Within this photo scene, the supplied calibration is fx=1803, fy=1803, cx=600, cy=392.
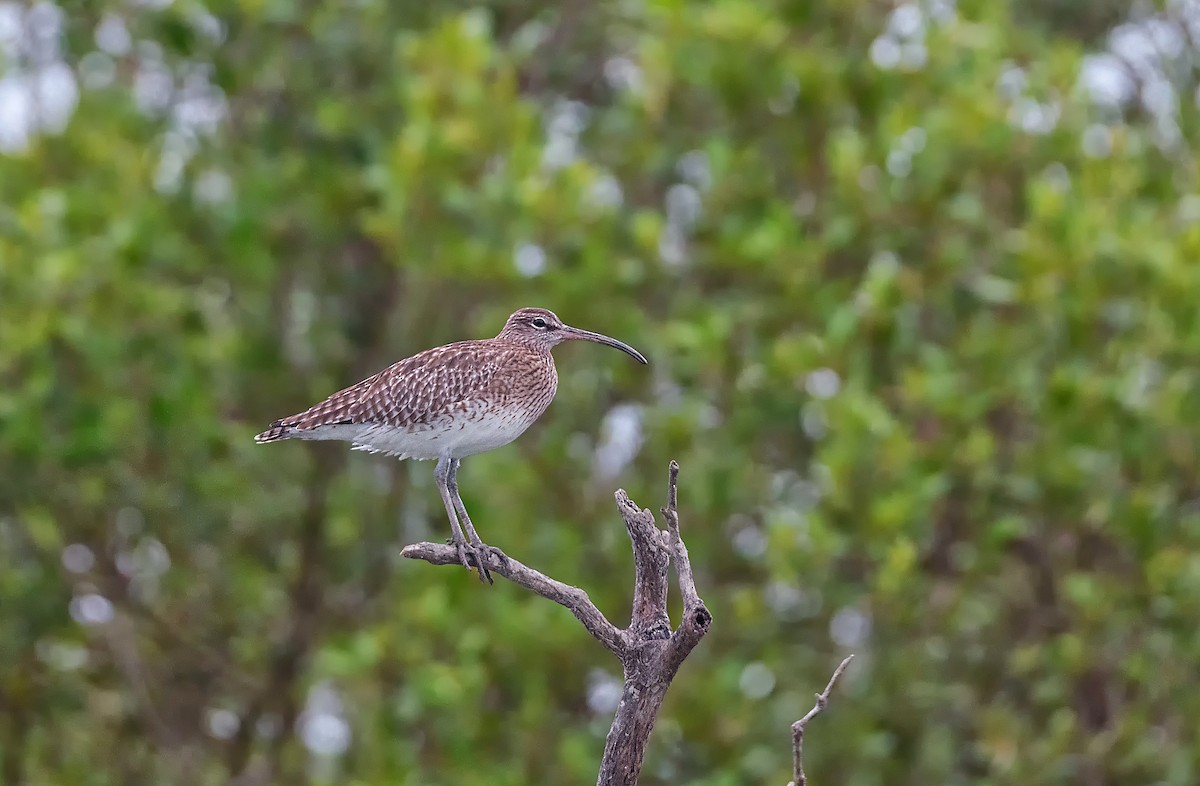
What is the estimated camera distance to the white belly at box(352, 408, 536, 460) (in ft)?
25.5

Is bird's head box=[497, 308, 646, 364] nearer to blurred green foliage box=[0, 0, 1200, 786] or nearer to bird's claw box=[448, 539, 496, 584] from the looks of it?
bird's claw box=[448, 539, 496, 584]

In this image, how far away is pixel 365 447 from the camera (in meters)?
7.41

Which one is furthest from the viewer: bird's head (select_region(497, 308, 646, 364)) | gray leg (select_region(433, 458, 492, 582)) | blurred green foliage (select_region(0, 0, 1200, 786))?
blurred green foliage (select_region(0, 0, 1200, 786))

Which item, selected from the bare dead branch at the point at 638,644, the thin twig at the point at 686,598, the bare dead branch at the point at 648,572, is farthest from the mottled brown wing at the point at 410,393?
the thin twig at the point at 686,598

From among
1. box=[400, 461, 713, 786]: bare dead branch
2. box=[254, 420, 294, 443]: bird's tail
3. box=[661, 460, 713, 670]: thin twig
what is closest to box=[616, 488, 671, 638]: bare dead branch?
box=[400, 461, 713, 786]: bare dead branch

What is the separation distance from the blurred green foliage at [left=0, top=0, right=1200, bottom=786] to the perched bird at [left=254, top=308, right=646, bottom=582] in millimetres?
5612

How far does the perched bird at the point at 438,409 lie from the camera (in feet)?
25.3

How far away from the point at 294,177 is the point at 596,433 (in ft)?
13.2

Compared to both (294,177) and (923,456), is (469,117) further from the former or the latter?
(923,456)

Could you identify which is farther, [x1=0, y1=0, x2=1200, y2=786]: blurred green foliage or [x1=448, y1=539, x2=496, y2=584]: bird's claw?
[x1=0, y1=0, x2=1200, y2=786]: blurred green foliage

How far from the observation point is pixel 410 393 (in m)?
7.86

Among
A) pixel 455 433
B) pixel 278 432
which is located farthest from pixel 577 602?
pixel 278 432

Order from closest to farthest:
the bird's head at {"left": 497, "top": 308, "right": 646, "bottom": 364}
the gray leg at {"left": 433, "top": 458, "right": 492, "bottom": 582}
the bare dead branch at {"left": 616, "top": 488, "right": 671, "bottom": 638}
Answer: the bare dead branch at {"left": 616, "top": 488, "right": 671, "bottom": 638} < the gray leg at {"left": 433, "top": 458, "right": 492, "bottom": 582} < the bird's head at {"left": 497, "top": 308, "right": 646, "bottom": 364}

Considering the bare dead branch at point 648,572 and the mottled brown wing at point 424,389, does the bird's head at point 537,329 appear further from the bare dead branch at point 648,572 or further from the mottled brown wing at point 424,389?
the bare dead branch at point 648,572
